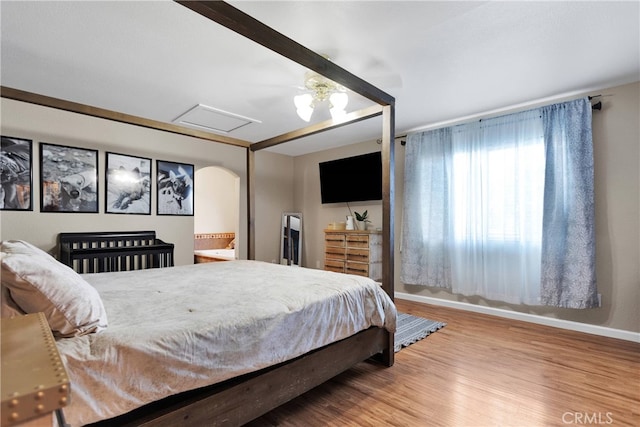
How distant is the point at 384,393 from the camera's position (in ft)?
6.42

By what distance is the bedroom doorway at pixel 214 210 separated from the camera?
631cm

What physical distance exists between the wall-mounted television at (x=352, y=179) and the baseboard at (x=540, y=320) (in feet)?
5.24

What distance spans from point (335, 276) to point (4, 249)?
184 centimetres

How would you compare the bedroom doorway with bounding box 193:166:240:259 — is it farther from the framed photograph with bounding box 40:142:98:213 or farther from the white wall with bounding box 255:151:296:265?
the framed photograph with bounding box 40:142:98:213

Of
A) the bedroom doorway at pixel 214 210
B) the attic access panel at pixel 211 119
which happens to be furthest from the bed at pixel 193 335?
the bedroom doorway at pixel 214 210

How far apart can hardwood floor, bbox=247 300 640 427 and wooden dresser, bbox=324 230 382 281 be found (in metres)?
1.65

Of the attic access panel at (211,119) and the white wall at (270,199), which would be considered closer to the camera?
the attic access panel at (211,119)

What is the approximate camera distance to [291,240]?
5824mm

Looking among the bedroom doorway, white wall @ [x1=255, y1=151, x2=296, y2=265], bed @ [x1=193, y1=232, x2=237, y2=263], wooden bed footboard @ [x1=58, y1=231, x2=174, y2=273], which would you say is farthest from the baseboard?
the bedroom doorway

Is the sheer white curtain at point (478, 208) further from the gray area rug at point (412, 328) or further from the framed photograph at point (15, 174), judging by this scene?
Result: the framed photograph at point (15, 174)

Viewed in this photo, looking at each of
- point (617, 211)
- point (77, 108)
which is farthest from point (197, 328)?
point (617, 211)

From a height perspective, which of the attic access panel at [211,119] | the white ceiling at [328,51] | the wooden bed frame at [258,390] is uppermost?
the white ceiling at [328,51]

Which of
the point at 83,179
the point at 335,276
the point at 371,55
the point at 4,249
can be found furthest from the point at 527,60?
the point at 83,179

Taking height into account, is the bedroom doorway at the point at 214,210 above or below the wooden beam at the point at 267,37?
below
